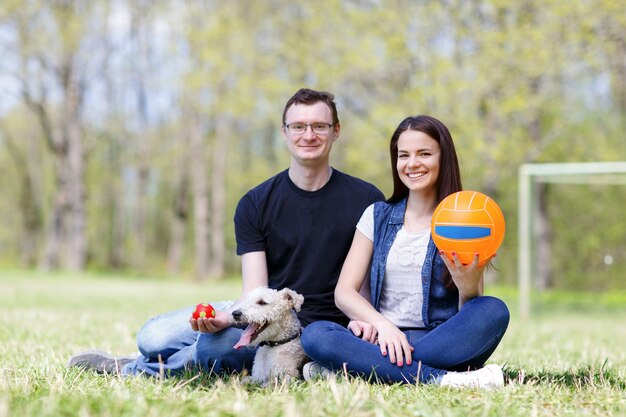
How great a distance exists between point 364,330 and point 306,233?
705 millimetres

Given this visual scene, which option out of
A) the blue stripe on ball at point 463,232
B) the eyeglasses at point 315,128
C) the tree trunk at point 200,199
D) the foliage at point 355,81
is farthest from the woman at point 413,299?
the tree trunk at point 200,199

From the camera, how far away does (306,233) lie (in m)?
4.41

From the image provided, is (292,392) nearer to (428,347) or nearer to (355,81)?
(428,347)

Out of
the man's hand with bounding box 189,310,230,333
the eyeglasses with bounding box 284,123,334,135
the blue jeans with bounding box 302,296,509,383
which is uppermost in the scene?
the eyeglasses with bounding box 284,123,334,135

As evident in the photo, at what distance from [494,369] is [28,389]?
216cm

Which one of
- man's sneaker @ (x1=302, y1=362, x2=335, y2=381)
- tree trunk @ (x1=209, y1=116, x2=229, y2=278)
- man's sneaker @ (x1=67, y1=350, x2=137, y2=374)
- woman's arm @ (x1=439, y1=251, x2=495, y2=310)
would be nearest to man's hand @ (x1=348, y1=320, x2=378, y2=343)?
man's sneaker @ (x1=302, y1=362, x2=335, y2=381)

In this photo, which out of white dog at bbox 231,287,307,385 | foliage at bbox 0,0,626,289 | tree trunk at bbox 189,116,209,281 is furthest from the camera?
tree trunk at bbox 189,116,209,281

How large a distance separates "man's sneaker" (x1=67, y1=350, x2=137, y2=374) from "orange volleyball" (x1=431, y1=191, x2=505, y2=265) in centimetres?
193

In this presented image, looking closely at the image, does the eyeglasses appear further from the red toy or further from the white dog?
the red toy

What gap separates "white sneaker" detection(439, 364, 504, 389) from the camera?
372 centimetres

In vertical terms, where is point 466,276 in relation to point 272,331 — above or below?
above

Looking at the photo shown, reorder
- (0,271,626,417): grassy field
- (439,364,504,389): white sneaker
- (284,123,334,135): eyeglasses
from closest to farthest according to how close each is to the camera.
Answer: (0,271,626,417): grassy field → (439,364,504,389): white sneaker → (284,123,334,135): eyeglasses

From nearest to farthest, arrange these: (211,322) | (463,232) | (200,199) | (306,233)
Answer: (463,232) → (211,322) → (306,233) → (200,199)

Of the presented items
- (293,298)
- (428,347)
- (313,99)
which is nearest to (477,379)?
(428,347)
